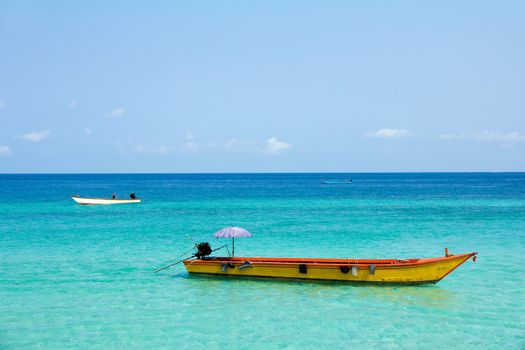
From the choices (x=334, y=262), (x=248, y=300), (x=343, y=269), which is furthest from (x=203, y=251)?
(x=343, y=269)

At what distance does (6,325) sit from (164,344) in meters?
5.21

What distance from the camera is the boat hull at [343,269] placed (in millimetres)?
18891

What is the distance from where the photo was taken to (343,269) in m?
19.3

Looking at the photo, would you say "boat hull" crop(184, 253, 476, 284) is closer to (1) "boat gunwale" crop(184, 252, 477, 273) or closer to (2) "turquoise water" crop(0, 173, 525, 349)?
(1) "boat gunwale" crop(184, 252, 477, 273)

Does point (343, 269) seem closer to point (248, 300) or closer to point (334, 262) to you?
point (334, 262)

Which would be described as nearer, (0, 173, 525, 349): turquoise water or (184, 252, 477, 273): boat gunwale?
(0, 173, 525, 349): turquoise water

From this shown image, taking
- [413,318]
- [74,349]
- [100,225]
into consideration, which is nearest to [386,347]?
[413,318]

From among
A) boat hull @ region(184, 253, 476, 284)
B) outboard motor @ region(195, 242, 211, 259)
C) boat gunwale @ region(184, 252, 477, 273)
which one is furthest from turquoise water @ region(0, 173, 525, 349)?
outboard motor @ region(195, 242, 211, 259)

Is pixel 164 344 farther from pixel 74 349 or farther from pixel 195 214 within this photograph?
pixel 195 214

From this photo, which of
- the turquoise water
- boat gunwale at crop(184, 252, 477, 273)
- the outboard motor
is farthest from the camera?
the outboard motor

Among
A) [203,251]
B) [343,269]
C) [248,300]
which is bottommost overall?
[248,300]

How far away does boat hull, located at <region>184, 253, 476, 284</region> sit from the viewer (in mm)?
18891

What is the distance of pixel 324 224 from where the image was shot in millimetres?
41469

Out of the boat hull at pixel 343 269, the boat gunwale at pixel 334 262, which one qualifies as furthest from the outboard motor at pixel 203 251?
the boat hull at pixel 343 269
